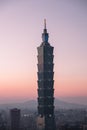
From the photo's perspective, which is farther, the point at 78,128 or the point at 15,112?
the point at 15,112

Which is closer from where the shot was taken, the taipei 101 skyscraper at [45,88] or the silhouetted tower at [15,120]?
the taipei 101 skyscraper at [45,88]

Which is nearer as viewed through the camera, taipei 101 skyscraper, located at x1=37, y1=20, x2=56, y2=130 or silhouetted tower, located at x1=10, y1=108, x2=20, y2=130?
taipei 101 skyscraper, located at x1=37, y1=20, x2=56, y2=130

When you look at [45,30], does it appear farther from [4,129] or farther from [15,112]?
[15,112]

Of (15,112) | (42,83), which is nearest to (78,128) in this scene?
(42,83)

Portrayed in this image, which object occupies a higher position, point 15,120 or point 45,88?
point 45,88

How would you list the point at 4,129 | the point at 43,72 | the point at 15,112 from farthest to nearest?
the point at 15,112
the point at 4,129
the point at 43,72

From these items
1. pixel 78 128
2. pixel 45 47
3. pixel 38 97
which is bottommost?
pixel 78 128

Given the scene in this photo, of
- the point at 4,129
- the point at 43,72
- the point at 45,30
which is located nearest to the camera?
the point at 43,72

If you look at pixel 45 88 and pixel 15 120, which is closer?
pixel 45 88
